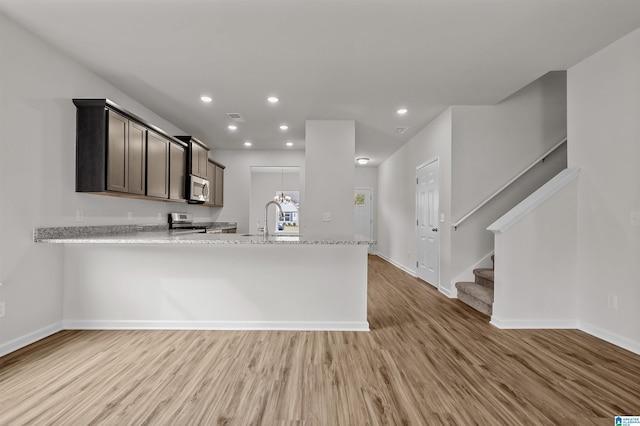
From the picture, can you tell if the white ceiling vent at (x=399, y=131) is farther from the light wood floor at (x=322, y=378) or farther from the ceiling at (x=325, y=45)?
the light wood floor at (x=322, y=378)

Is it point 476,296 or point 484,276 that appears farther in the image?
point 484,276

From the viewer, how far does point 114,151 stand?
3379 mm

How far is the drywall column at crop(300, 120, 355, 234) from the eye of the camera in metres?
5.26

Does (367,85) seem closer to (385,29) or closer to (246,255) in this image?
(385,29)

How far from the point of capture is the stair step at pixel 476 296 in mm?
3738

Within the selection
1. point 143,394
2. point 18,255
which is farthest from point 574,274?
point 18,255

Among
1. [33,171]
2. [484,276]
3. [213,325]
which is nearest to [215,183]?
[33,171]


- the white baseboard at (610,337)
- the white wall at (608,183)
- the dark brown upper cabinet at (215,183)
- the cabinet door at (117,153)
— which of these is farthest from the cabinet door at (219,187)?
the white baseboard at (610,337)

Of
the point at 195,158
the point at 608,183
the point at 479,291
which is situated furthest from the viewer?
the point at 195,158

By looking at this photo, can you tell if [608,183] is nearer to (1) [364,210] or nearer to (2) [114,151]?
(2) [114,151]

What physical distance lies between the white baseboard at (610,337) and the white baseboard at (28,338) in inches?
204

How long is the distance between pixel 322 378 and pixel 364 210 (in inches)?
314

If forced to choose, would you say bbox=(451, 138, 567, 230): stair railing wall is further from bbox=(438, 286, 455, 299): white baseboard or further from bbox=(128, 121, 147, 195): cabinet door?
bbox=(128, 121, 147, 195): cabinet door

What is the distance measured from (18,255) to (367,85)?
12.4 feet
